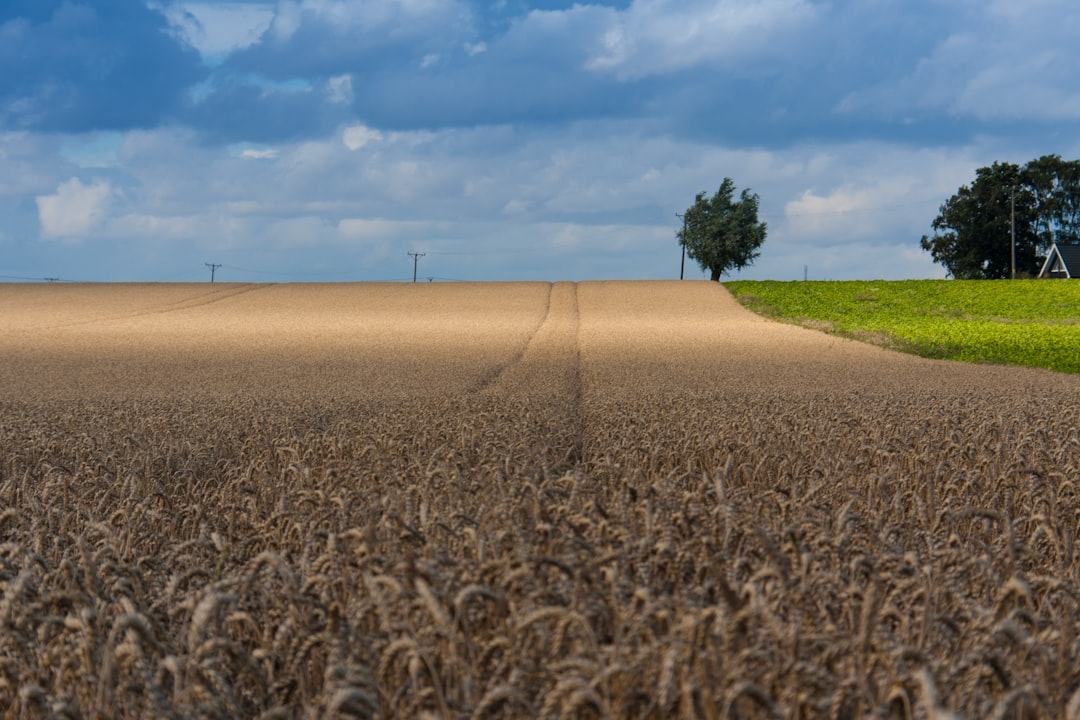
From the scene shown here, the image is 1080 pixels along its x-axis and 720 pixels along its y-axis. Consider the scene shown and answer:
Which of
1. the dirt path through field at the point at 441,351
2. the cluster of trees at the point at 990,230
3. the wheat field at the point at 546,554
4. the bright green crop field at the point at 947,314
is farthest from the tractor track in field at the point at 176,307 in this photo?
the cluster of trees at the point at 990,230

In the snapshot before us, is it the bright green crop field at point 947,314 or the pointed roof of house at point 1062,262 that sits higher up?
the pointed roof of house at point 1062,262

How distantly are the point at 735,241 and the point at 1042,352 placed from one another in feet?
167

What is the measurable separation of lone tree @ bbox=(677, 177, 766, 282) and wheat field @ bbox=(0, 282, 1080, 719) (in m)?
64.8

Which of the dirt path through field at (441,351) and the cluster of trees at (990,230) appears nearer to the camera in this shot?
the dirt path through field at (441,351)

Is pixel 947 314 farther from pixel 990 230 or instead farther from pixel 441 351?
pixel 990 230

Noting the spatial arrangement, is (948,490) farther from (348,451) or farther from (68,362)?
(68,362)

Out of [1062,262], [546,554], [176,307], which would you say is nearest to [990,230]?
[1062,262]

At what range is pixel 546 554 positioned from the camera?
3.94 meters

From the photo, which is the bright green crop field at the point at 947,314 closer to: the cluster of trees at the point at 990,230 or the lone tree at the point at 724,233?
the lone tree at the point at 724,233

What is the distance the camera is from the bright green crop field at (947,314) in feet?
104

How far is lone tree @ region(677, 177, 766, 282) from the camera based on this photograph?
81.4 metres

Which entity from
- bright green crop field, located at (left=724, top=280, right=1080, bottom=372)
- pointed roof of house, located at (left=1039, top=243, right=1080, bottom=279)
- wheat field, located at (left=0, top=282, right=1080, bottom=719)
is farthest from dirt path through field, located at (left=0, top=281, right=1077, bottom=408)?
pointed roof of house, located at (left=1039, top=243, right=1080, bottom=279)

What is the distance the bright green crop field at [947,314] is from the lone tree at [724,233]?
43.2ft

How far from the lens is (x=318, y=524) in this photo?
5145mm
